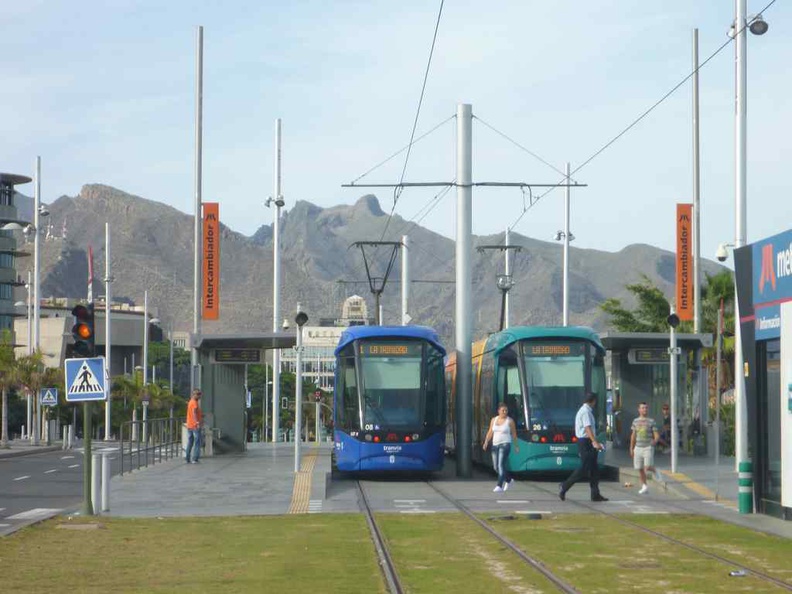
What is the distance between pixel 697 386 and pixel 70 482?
626 inches

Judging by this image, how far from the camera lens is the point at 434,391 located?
31266 millimetres

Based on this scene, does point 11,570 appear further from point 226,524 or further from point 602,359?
point 602,359

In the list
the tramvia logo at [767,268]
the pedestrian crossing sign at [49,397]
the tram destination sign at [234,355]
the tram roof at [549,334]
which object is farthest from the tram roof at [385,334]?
the pedestrian crossing sign at [49,397]

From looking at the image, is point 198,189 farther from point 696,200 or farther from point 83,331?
point 83,331

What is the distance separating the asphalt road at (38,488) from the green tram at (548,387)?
26.9 feet

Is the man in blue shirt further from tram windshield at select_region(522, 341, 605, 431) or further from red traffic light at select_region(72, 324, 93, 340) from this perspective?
red traffic light at select_region(72, 324, 93, 340)

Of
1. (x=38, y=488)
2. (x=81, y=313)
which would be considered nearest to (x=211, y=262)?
(x=38, y=488)

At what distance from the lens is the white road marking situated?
22.9 metres

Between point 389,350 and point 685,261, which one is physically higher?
point 685,261

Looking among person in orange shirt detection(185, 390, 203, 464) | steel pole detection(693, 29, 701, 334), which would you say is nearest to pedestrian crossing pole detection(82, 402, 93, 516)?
person in orange shirt detection(185, 390, 203, 464)

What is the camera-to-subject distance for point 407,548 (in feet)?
56.7

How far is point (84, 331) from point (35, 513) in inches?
147

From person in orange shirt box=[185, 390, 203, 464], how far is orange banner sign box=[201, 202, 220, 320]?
26.7 ft

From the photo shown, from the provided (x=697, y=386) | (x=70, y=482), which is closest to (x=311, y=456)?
(x=70, y=482)
